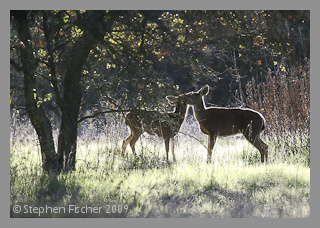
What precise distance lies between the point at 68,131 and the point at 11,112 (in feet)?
3.21

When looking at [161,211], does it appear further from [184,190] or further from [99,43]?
[99,43]

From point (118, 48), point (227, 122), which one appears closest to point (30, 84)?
point (118, 48)

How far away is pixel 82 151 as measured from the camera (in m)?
8.16

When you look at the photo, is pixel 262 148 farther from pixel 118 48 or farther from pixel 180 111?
pixel 118 48

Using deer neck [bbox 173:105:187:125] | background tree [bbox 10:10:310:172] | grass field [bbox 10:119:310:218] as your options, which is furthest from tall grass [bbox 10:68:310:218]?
deer neck [bbox 173:105:187:125]

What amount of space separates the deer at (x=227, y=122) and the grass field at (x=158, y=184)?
1.37 ft

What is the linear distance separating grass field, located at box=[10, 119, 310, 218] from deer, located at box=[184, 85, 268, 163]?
1.37ft

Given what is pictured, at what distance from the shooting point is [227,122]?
8.91m

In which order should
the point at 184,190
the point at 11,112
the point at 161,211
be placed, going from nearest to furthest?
the point at 161,211
the point at 184,190
the point at 11,112

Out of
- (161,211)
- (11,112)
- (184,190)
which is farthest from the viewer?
(11,112)

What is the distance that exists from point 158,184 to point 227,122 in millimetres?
2598

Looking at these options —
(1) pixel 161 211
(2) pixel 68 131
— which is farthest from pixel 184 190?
(2) pixel 68 131

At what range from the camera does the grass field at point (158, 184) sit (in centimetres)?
629

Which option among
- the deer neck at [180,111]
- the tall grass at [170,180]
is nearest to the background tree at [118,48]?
the tall grass at [170,180]
